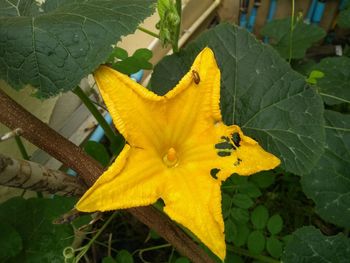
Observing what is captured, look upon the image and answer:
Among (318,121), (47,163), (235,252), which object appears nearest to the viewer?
(318,121)

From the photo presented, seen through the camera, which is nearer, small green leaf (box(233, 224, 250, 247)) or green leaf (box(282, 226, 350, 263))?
green leaf (box(282, 226, 350, 263))

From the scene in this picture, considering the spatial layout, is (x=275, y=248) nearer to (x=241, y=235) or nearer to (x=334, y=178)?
(x=241, y=235)

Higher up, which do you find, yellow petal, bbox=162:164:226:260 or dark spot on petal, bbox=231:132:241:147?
dark spot on petal, bbox=231:132:241:147

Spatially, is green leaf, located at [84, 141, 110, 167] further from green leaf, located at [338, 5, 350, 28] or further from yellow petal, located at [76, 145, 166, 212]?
green leaf, located at [338, 5, 350, 28]

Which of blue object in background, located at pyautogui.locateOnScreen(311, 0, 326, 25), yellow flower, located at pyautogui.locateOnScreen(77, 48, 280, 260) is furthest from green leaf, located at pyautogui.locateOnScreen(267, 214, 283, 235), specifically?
blue object in background, located at pyautogui.locateOnScreen(311, 0, 326, 25)

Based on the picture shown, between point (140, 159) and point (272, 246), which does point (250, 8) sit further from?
point (140, 159)

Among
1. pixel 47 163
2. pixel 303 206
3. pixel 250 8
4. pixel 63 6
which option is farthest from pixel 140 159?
pixel 250 8

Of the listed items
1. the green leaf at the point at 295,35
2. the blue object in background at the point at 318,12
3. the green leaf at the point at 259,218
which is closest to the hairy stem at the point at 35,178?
the green leaf at the point at 259,218
